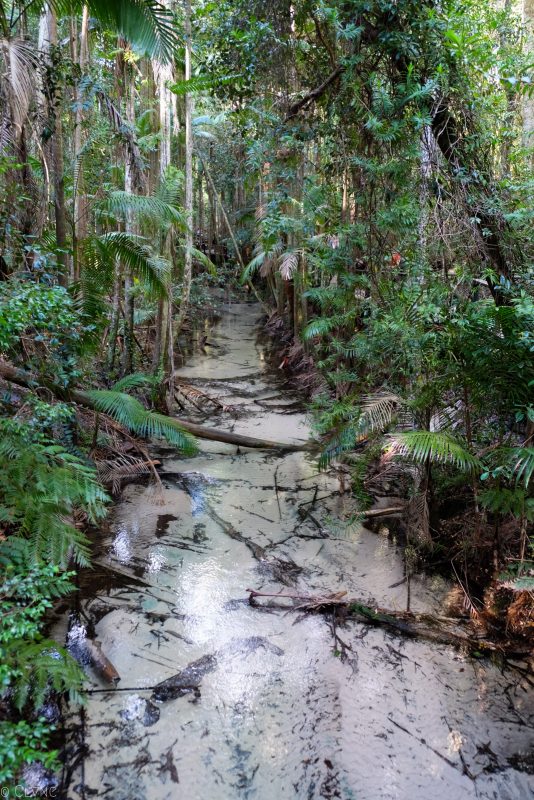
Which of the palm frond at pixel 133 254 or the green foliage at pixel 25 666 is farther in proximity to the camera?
the palm frond at pixel 133 254

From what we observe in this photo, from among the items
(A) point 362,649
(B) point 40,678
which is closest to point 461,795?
(A) point 362,649

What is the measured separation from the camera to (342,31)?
14.0 feet

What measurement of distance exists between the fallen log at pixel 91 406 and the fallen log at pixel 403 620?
7.94ft

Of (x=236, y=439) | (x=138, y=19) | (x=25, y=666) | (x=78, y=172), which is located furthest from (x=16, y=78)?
(x=236, y=439)

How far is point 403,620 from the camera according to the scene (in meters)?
3.66

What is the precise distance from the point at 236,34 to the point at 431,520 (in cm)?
490

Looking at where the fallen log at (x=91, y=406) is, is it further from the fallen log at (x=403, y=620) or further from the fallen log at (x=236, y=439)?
the fallen log at (x=403, y=620)

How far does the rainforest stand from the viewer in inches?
104

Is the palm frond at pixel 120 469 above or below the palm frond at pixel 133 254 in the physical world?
below

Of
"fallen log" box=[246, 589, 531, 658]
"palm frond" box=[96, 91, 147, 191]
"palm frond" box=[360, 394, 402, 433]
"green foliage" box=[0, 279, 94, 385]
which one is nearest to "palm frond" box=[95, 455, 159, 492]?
"green foliage" box=[0, 279, 94, 385]

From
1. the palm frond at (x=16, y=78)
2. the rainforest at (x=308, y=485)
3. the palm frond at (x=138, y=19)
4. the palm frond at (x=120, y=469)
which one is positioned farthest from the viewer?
the palm frond at (x=120, y=469)

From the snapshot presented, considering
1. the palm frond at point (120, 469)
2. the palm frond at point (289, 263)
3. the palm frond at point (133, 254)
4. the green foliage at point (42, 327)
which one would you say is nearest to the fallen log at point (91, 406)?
the green foliage at point (42, 327)

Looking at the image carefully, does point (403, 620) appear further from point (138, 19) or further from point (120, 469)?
point (138, 19)

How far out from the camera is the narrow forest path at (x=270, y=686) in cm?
254
